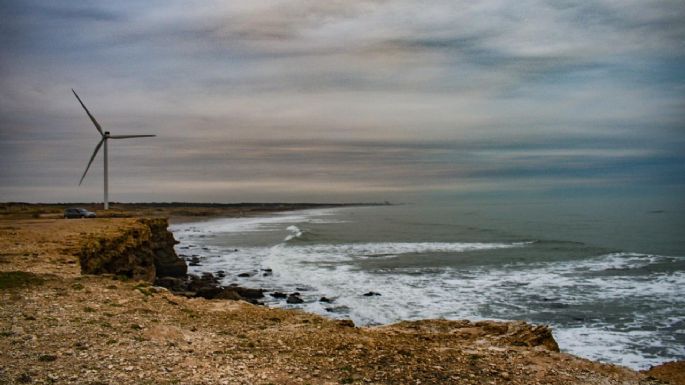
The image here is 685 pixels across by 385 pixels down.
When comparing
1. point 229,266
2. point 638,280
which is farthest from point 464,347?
point 229,266

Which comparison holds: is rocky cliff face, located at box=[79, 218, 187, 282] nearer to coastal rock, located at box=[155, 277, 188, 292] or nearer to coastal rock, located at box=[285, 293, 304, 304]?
coastal rock, located at box=[155, 277, 188, 292]

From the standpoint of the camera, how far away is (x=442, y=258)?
159 feet

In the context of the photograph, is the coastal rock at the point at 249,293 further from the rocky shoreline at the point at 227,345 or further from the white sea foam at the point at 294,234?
the white sea foam at the point at 294,234

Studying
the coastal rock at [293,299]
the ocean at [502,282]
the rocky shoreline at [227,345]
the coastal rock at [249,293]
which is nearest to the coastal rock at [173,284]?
the coastal rock at [249,293]

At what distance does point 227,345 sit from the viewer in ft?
40.7

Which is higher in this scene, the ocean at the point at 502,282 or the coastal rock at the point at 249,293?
the coastal rock at the point at 249,293

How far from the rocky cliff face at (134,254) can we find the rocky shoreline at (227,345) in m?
5.87

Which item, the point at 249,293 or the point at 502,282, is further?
the point at 502,282

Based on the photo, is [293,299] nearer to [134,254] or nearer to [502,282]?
[134,254]

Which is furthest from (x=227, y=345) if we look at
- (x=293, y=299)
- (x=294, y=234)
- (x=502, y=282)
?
(x=294, y=234)

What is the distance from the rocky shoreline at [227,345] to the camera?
1048 centimetres

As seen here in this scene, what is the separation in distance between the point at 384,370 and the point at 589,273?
3418 cm

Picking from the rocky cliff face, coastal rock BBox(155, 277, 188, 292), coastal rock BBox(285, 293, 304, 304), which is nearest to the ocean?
coastal rock BBox(285, 293, 304, 304)

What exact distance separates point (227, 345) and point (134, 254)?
20.3 metres
